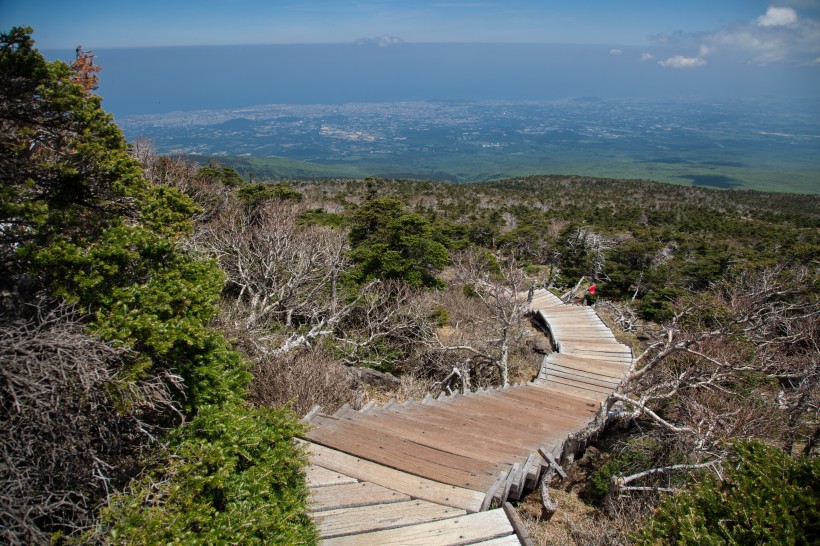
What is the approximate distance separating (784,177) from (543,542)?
18349 cm

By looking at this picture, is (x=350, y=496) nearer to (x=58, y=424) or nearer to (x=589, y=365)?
(x=58, y=424)

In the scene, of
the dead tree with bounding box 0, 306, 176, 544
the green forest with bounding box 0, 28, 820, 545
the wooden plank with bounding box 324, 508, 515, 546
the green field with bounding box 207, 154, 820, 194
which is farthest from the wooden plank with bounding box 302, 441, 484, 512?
the green field with bounding box 207, 154, 820, 194

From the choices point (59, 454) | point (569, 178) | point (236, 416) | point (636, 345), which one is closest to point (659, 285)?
point (636, 345)

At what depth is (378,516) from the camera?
517 cm

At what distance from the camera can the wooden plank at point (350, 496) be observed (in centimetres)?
539

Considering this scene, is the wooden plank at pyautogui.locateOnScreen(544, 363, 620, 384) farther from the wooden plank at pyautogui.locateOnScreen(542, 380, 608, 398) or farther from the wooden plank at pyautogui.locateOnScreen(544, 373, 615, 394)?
the wooden plank at pyautogui.locateOnScreen(542, 380, 608, 398)

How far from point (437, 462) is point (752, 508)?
11.4 feet

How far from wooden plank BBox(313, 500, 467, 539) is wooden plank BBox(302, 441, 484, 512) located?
5.1 inches

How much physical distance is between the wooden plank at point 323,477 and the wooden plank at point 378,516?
467mm

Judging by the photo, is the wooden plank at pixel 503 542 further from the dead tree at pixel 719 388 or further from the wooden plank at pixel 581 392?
the wooden plank at pixel 581 392

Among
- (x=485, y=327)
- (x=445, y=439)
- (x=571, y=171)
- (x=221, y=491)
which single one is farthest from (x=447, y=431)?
(x=571, y=171)

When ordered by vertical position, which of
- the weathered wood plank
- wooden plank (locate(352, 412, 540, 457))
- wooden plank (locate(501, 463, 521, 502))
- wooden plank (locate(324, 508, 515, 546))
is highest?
wooden plank (locate(324, 508, 515, 546))

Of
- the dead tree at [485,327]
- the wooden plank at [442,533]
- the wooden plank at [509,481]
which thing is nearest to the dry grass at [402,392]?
the dead tree at [485,327]

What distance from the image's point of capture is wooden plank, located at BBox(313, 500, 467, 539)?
5.01 meters
